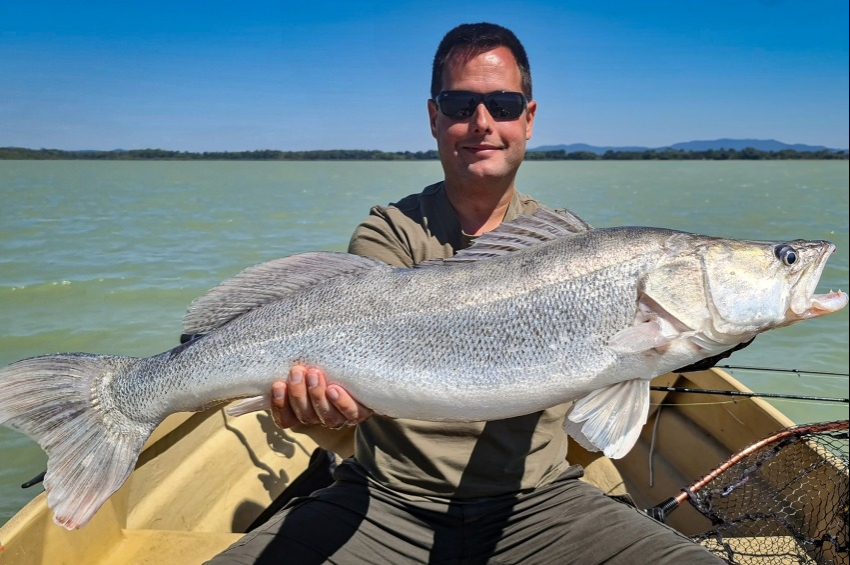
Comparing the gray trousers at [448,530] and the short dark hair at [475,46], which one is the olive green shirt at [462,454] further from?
the short dark hair at [475,46]

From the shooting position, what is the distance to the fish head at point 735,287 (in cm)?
255

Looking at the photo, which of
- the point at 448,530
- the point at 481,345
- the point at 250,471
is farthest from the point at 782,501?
the point at 250,471

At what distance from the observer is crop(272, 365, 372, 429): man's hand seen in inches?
102

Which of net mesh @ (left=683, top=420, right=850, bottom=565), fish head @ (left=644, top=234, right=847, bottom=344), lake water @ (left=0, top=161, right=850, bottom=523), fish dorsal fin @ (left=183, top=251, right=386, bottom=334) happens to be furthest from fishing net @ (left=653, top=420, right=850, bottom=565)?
lake water @ (left=0, top=161, right=850, bottom=523)

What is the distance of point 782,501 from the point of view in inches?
151

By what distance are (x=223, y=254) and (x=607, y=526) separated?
1724 centimetres

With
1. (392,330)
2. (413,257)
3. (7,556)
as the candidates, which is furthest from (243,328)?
(7,556)

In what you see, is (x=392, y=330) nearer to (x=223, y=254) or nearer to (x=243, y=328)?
(x=243, y=328)

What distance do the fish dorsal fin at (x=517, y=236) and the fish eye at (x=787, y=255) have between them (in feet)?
2.70

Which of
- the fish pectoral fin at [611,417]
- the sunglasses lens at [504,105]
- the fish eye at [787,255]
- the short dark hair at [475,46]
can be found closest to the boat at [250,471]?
the fish eye at [787,255]

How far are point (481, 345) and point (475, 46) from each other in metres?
1.95

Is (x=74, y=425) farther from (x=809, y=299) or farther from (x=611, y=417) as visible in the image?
(x=809, y=299)

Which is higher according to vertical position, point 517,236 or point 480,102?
point 480,102

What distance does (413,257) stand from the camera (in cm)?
341
